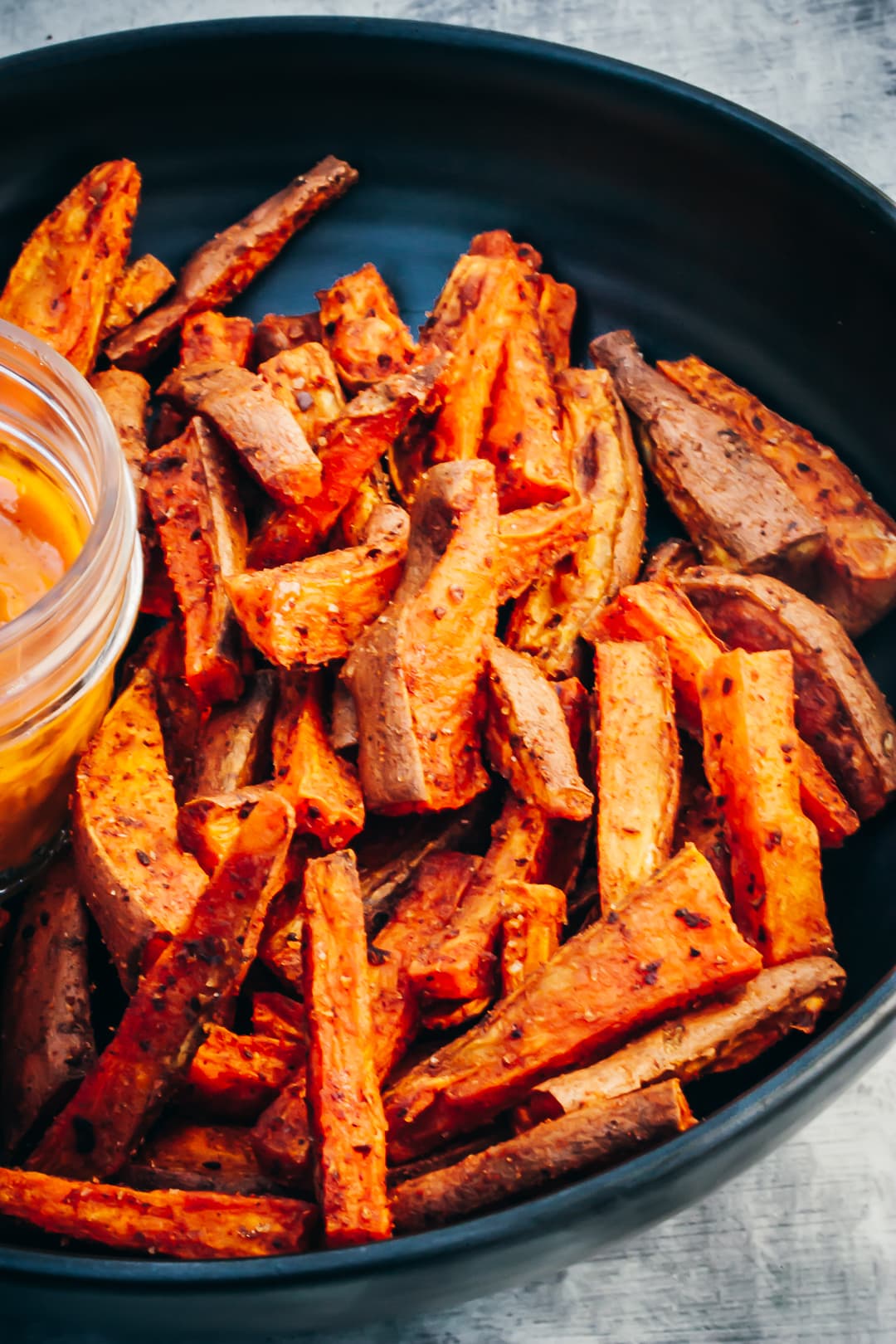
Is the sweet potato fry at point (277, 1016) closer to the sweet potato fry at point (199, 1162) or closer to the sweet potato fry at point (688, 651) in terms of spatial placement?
the sweet potato fry at point (199, 1162)

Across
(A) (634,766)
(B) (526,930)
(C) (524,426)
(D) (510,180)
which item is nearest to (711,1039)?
(B) (526,930)

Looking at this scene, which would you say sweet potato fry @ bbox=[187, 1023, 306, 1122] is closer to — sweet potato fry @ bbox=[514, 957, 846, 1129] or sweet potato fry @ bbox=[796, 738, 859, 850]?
sweet potato fry @ bbox=[514, 957, 846, 1129]

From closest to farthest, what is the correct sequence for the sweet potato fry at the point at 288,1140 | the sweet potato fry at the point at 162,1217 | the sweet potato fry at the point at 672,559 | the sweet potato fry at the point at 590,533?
1. the sweet potato fry at the point at 162,1217
2. the sweet potato fry at the point at 288,1140
3. the sweet potato fry at the point at 590,533
4. the sweet potato fry at the point at 672,559

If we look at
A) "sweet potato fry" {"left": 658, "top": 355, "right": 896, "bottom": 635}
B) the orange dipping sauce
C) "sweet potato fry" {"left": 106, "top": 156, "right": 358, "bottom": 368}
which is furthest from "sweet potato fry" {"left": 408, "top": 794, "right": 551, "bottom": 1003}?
"sweet potato fry" {"left": 106, "top": 156, "right": 358, "bottom": 368}

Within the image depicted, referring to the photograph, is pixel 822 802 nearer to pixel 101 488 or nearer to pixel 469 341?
pixel 469 341

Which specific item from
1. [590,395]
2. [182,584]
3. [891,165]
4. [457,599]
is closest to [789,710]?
[457,599]

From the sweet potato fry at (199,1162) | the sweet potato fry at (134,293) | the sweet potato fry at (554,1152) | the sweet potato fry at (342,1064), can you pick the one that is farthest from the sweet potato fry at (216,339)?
the sweet potato fry at (554,1152)
